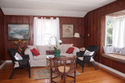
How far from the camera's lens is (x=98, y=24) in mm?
5133

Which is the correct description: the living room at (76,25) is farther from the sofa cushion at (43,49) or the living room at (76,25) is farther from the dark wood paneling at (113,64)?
the sofa cushion at (43,49)

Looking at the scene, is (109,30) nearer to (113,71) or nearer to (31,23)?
(113,71)

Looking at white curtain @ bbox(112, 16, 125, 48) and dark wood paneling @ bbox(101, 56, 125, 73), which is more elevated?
white curtain @ bbox(112, 16, 125, 48)

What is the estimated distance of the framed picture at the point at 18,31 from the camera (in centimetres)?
563

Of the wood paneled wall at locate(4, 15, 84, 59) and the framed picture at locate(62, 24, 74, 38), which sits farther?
the framed picture at locate(62, 24, 74, 38)

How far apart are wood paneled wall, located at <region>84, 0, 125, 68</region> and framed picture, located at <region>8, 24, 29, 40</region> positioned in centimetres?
343

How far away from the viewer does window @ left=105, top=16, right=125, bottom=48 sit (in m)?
5.49

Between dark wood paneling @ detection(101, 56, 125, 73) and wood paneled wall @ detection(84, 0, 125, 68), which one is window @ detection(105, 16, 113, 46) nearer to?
wood paneled wall @ detection(84, 0, 125, 68)

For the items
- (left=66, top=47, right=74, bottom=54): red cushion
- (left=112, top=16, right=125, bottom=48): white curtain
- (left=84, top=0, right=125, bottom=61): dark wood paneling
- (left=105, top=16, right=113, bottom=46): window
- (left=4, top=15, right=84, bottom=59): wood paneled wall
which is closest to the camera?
(left=84, top=0, right=125, bottom=61): dark wood paneling

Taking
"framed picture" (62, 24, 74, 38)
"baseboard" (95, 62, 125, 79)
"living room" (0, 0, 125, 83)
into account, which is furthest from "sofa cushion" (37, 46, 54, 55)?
"baseboard" (95, 62, 125, 79)

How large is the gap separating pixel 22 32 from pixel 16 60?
7.90 feet

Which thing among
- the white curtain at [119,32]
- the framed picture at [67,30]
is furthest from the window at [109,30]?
the framed picture at [67,30]

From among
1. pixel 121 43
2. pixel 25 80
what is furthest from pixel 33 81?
pixel 121 43

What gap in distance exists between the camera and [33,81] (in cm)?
343
